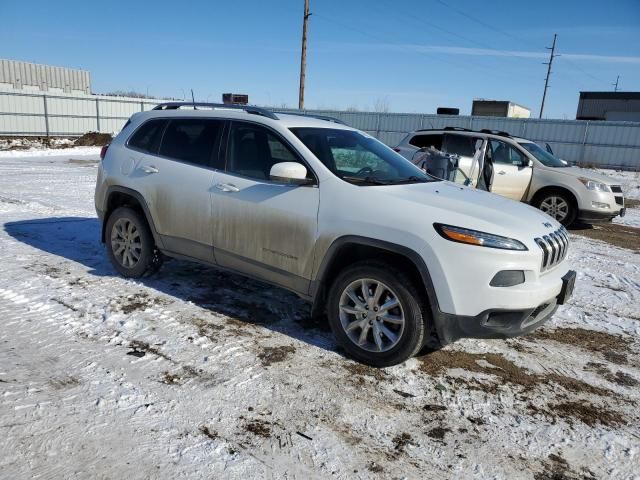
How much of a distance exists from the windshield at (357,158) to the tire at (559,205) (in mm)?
6119

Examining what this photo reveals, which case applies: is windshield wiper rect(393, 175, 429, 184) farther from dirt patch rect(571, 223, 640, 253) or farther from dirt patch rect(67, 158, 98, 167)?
dirt patch rect(67, 158, 98, 167)

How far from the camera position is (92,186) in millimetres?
11586

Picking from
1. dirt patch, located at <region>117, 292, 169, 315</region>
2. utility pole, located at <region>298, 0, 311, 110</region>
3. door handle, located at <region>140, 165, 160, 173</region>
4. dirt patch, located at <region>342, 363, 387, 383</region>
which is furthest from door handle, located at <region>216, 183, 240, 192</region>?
utility pole, located at <region>298, 0, 311, 110</region>

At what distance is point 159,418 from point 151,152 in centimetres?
300

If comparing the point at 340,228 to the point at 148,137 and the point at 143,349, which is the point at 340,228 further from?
the point at 148,137

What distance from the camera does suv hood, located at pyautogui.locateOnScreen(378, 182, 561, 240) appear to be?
3.36 metres

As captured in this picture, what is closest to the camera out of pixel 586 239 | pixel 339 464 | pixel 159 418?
pixel 339 464

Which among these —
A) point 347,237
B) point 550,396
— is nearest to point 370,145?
point 347,237

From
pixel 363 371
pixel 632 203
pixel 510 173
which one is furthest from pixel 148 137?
pixel 632 203

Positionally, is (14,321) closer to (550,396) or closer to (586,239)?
(550,396)

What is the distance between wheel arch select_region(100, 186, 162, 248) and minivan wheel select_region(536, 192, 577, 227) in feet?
24.8

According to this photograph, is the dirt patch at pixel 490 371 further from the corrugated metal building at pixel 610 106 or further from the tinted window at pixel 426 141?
the corrugated metal building at pixel 610 106

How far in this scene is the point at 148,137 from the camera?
5141 millimetres

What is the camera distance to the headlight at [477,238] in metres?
3.25
